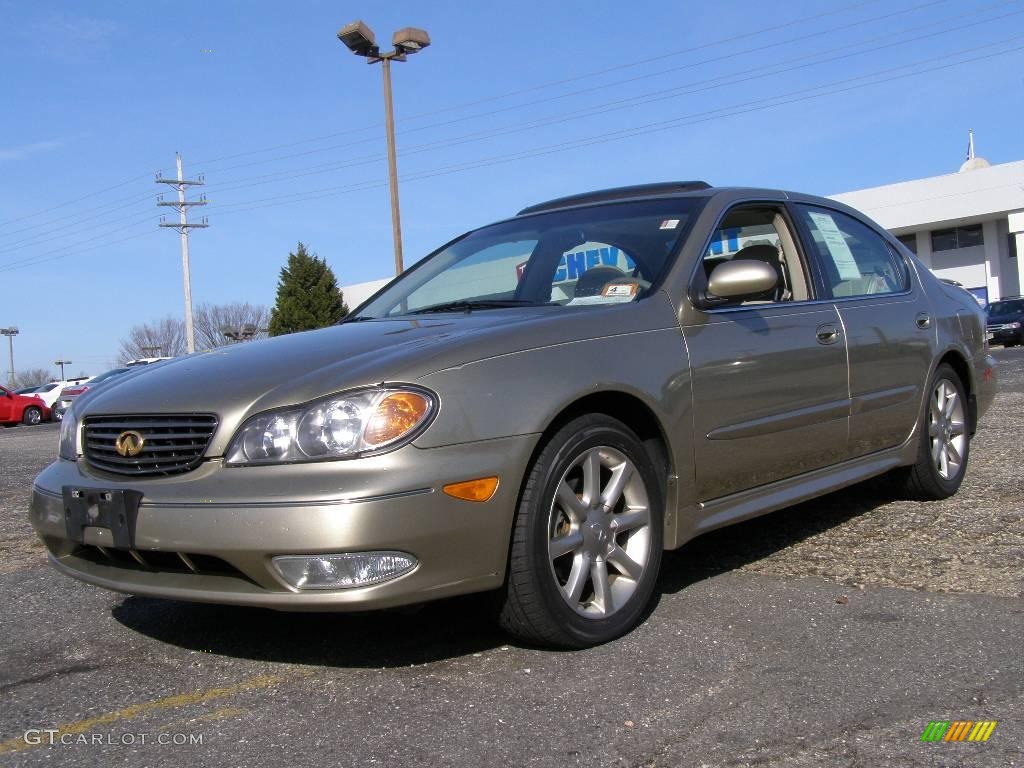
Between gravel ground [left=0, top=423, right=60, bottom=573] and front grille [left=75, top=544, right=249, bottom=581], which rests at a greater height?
front grille [left=75, top=544, right=249, bottom=581]

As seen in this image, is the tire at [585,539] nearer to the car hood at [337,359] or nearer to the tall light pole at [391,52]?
the car hood at [337,359]

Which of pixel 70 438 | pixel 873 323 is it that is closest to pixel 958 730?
pixel 873 323

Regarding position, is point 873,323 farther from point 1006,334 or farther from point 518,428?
point 1006,334

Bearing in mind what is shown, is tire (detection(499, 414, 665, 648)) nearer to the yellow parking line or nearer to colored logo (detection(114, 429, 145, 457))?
the yellow parking line

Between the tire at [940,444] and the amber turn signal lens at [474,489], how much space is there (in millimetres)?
2981

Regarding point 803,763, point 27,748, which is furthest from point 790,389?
point 27,748

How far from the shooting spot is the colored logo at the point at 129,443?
123 inches

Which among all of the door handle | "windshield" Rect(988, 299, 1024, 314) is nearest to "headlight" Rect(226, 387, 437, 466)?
the door handle

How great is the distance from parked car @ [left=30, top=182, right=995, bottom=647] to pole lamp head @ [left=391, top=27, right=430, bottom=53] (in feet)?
47.5

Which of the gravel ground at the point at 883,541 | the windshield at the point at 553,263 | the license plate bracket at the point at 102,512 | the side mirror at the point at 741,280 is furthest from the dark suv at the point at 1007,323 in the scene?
the license plate bracket at the point at 102,512

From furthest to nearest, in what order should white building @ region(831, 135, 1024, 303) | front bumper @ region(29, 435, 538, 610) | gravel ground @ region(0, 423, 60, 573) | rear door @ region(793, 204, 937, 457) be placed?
white building @ region(831, 135, 1024, 303), gravel ground @ region(0, 423, 60, 573), rear door @ region(793, 204, 937, 457), front bumper @ region(29, 435, 538, 610)

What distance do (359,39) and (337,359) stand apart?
53.0ft

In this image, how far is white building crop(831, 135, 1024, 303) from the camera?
3953cm

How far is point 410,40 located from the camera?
18188 millimetres
